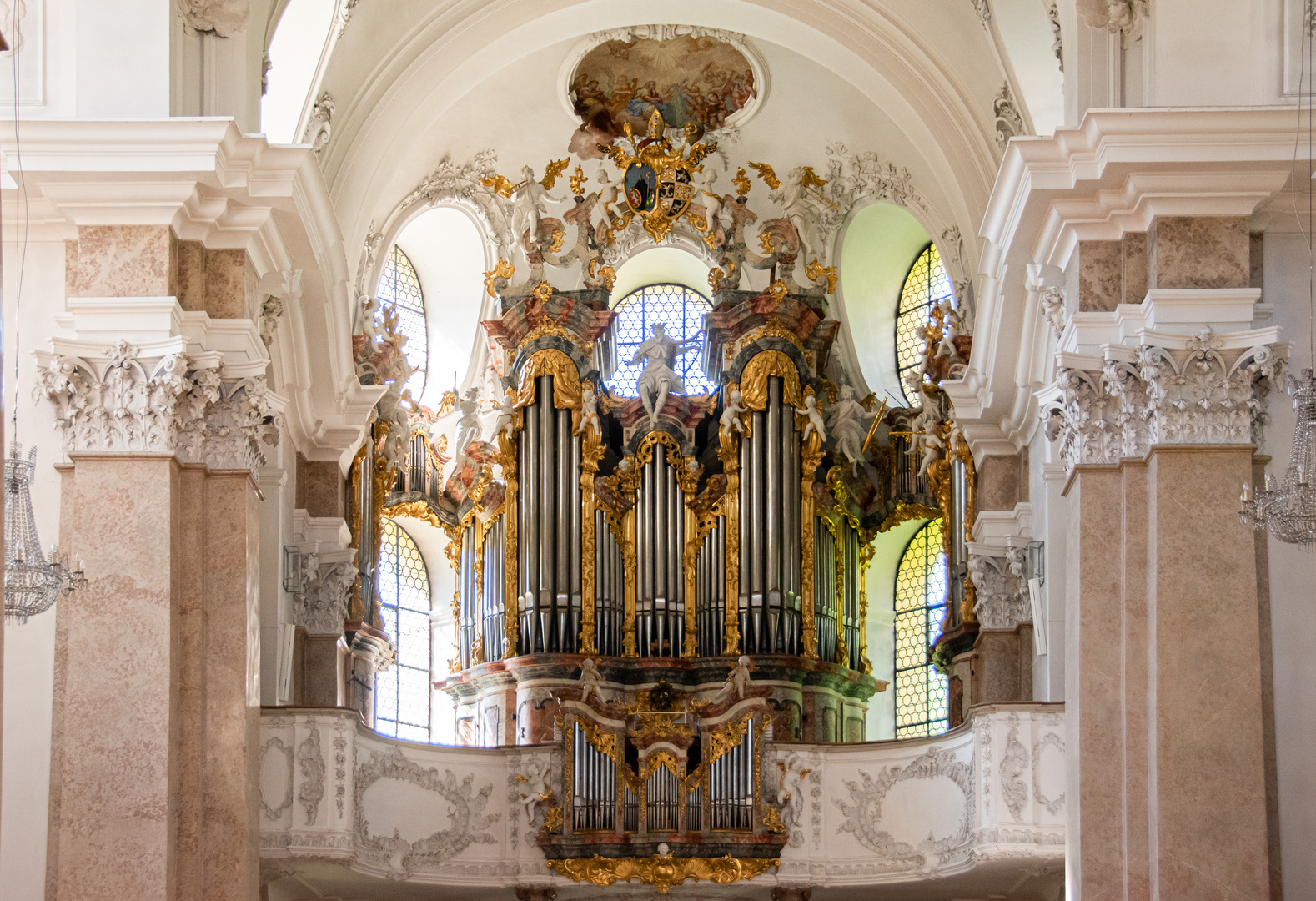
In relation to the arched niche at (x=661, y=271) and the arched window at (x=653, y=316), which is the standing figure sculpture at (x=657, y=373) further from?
the arched niche at (x=661, y=271)

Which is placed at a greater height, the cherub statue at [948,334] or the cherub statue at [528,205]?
the cherub statue at [528,205]

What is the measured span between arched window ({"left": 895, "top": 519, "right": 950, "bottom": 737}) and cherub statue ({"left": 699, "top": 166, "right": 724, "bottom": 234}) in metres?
4.26

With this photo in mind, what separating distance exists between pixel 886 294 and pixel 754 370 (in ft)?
9.32

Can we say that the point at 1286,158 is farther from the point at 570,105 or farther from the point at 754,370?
the point at 570,105

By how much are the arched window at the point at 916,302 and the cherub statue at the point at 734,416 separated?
2.49 m

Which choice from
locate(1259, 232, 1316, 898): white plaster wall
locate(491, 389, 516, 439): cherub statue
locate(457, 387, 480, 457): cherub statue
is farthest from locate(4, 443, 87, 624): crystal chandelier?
locate(457, 387, 480, 457): cherub statue

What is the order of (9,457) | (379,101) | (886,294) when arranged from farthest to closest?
(886,294) → (379,101) → (9,457)

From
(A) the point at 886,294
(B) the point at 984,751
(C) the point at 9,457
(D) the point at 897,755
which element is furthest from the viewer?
(A) the point at 886,294

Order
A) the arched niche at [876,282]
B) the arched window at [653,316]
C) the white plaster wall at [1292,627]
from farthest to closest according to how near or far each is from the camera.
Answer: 1. the arched window at [653,316]
2. the arched niche at [876,282]
3. the white plaster wall at [1292,627]

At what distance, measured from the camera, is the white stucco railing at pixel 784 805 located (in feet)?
60.1

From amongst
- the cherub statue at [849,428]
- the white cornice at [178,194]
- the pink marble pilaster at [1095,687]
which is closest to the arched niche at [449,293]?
the cherub statue at [849,428]

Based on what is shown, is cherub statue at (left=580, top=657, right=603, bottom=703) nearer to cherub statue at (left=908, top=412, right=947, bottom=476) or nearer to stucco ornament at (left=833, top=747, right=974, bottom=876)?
stucco ornament at (left=833, top=747, right=974, bottom=876)

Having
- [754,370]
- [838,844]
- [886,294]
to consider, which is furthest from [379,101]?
[838,844]

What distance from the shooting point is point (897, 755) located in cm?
2039
